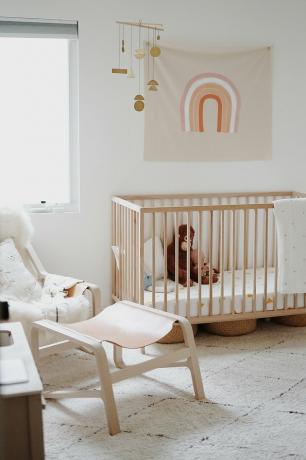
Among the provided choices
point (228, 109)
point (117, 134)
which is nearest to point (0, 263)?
point (117, 134)

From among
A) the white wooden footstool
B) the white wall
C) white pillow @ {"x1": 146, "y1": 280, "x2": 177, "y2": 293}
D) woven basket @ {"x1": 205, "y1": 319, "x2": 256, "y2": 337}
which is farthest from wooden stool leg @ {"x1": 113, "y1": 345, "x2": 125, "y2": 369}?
the white wall

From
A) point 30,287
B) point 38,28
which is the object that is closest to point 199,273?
point 30,287

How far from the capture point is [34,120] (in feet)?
13.3

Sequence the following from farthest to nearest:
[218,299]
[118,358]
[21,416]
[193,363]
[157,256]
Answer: [157,256] < [218,299] < [118,358] < [193,363] < [21,416]

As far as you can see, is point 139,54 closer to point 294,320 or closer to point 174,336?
point 174,336

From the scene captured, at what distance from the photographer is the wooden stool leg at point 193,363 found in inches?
115

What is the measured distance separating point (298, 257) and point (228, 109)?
1.15 m

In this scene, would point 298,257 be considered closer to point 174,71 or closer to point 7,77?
point 174,71

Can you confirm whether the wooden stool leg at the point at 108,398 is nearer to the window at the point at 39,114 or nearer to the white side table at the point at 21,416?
the white side table at the point at 21,416

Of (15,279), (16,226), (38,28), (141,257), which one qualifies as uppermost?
(38,28)

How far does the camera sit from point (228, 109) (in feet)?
14.1

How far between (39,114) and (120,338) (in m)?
1.76

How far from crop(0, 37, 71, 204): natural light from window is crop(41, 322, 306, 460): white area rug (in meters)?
1.11

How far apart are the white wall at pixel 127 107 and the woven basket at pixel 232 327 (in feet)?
2.57
